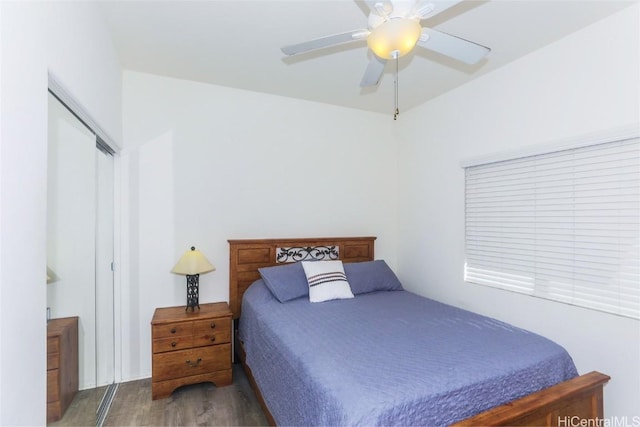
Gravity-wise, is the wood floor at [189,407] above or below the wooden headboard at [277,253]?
below

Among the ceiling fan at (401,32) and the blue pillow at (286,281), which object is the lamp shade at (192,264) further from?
the ceiling fan at (401,32)

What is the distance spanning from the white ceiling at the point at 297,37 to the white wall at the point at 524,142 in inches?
7.3

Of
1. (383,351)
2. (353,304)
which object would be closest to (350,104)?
(353,304)

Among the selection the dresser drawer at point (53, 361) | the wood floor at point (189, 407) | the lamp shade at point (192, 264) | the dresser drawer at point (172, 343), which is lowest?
the wood floor at point (189, 407)

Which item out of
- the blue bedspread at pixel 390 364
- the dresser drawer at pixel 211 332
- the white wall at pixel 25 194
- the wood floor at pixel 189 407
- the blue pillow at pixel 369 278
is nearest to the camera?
the white wall at pixel 25 194

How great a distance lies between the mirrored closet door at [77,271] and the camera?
1489 millimetres

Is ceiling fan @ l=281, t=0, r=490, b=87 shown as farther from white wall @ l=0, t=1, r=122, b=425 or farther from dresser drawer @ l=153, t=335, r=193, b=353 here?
dresser drawer @ l=153, t=335, r=193, b=353

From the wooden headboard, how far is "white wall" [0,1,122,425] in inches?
73.8

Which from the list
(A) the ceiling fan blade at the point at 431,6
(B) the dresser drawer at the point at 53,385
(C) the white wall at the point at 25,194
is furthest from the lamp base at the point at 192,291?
(A) the ceiling fan blade at the point at 431,6

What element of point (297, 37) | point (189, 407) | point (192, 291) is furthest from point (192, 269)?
point (297, 37)

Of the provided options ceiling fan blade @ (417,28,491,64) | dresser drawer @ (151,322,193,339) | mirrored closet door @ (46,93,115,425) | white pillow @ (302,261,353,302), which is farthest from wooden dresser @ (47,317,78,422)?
ceiling fan blade @ (417,28,491,64)

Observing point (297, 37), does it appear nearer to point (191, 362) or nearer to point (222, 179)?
point (222, 179)

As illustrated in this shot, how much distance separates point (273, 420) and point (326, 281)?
1.20 m

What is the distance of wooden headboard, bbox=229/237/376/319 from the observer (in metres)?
3.14
